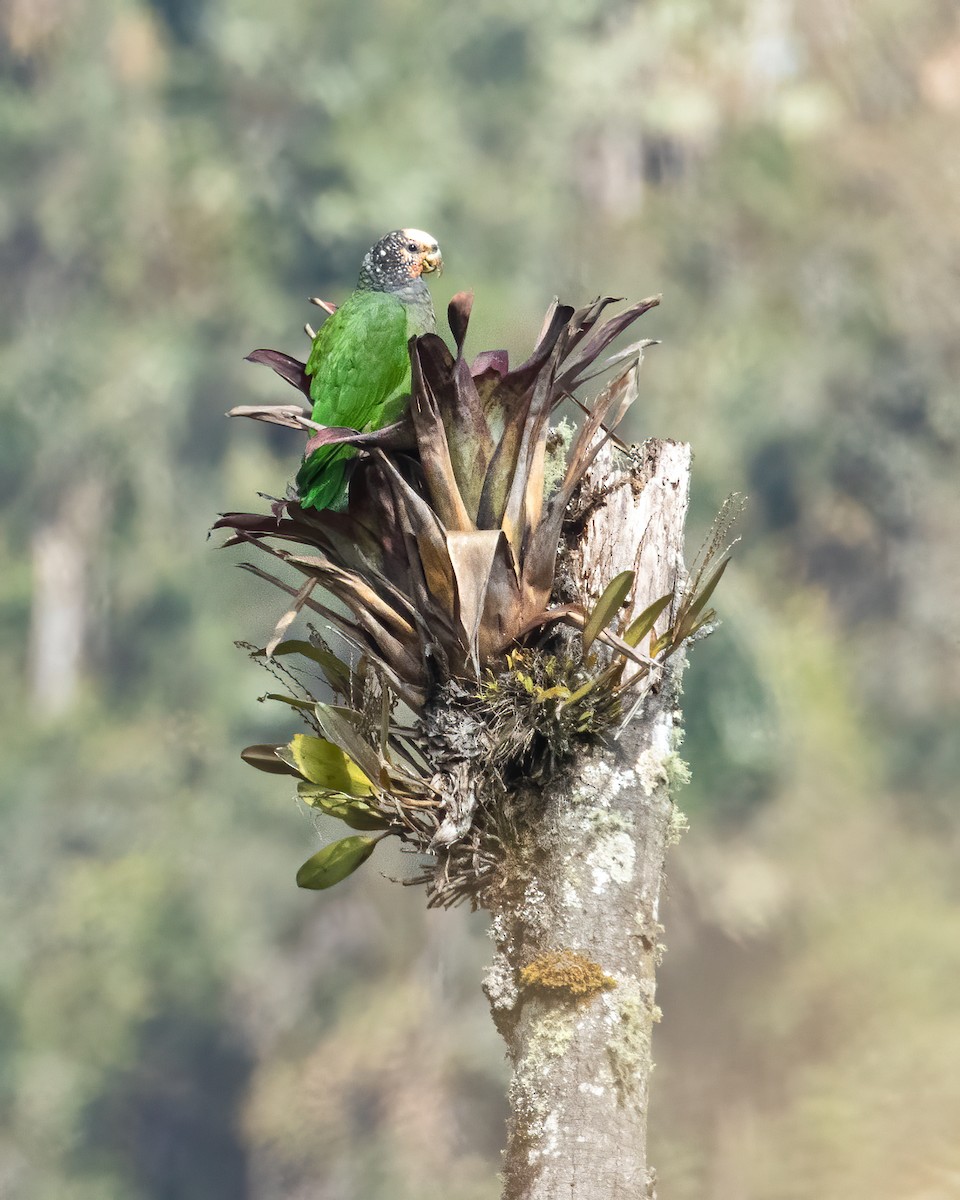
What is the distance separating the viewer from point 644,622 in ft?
5.36

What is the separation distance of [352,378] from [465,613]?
0.45m

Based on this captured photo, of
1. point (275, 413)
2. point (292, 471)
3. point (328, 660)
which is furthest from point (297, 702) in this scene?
point (292, 471)

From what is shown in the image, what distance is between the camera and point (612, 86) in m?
12.7

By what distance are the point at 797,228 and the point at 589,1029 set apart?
446 inches

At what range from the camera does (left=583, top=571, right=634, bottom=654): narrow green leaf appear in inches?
62.2

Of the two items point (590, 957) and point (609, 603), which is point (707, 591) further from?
point (590, 957)

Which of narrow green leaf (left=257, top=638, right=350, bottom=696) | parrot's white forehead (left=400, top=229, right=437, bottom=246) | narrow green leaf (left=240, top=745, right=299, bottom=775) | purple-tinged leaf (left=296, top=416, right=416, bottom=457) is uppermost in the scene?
parrot's white forehead (left=400, top=229, right=437, bottom=246)

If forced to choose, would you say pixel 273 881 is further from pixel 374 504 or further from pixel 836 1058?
pixel 374 504

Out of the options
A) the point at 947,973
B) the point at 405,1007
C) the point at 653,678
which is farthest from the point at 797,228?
the point at 653,678

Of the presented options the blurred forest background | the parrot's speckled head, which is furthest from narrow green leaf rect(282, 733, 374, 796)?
the blurred forest background

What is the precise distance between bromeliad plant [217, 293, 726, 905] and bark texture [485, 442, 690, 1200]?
43 millimetres

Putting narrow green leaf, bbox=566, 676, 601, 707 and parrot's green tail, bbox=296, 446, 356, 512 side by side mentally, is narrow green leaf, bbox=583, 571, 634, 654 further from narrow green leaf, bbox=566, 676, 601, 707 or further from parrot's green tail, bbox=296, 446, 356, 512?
parrot's green tail, bbox=296, 446, 356, 512

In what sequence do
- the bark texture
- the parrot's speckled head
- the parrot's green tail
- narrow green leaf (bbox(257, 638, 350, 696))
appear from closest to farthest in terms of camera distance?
the bark texture
the parrot's green tail
narrow green leaf (bbox(257, 638, 350, 696))
the parrot's speckled head

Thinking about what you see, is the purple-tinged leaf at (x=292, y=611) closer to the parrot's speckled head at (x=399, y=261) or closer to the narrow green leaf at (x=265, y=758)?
the narrow green leaf at (x=265, y=758)
